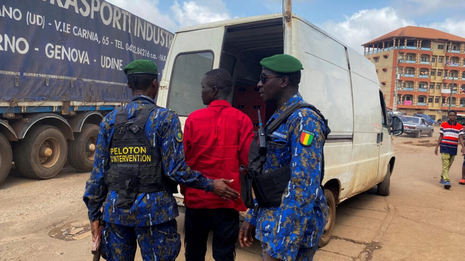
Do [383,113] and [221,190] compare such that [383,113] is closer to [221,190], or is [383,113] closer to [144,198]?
[221,190]

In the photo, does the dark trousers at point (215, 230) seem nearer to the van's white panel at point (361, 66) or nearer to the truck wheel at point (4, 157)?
the van's white panel at point (361, 66)

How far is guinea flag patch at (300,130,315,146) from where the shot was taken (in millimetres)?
1574

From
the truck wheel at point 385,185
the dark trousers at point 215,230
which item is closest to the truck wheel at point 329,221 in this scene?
the dark trousers at point 215,230

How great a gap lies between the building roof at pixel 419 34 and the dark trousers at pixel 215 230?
7083cm

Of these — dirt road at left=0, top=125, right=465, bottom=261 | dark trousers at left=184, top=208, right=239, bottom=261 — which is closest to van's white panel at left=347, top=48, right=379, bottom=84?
dirt road at left=0, top=125, right=465, bottom=261

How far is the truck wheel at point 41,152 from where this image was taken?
637cm

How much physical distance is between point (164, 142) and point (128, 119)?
0.82 feet

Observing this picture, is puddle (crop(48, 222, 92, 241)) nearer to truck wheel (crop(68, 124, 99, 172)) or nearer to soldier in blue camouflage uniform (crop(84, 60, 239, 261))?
soldier in blue camouflage uniform (crop(84, 60, 239, 261))

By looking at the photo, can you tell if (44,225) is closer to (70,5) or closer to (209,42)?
(209,42)

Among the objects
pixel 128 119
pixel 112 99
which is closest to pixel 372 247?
pixel 128 119

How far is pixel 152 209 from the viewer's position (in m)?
1.94

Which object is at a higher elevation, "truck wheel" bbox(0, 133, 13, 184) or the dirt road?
"truck wheel" bbox(0, 133, 13, 184)

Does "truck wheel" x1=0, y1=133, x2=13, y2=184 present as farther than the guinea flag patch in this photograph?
Yes

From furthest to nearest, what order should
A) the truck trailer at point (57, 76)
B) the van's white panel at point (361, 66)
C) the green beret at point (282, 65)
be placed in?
1. the truck trailer at point (57, 76)
2. the van's white panel at point (361, 66)
3. the green beret at point (282, 65)
